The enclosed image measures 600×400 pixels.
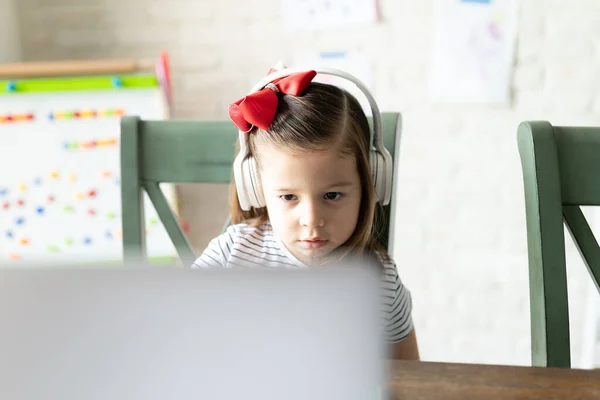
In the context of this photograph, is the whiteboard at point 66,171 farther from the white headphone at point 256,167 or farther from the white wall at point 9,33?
the white headphone at point 256,167

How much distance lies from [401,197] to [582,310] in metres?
0.71

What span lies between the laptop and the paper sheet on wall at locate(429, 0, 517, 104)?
1822 mm

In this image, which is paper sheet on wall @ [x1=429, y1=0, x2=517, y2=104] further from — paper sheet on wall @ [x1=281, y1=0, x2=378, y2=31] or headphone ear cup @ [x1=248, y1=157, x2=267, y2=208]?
headphone ear cup @ [x1=248, y1=157, x2=267, y2=208]

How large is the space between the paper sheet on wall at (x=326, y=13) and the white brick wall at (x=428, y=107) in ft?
0.10

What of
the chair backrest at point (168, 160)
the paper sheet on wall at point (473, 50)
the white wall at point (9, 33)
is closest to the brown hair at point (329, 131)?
the chair backrest at point (168, 160)

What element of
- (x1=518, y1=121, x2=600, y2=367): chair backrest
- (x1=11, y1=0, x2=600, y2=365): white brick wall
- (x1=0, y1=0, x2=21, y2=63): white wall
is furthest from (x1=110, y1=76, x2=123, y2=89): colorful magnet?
(x1=518, y1=121, x2=600, y2=367): chair backrest

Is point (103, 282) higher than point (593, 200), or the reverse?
point (593, 200)

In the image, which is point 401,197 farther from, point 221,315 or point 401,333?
point 221,315

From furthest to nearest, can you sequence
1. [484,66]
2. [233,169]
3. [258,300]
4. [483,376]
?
1. [484,66]
2. [233,169]
3. [483,376]
4. [258,300]

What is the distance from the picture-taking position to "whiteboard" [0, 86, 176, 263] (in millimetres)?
1960

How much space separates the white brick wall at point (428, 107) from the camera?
208cm

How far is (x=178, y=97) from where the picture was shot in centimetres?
221

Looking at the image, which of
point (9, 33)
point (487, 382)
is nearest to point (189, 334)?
point (487, 382)

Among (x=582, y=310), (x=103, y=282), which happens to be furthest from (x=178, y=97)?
(x=103, y=282)
